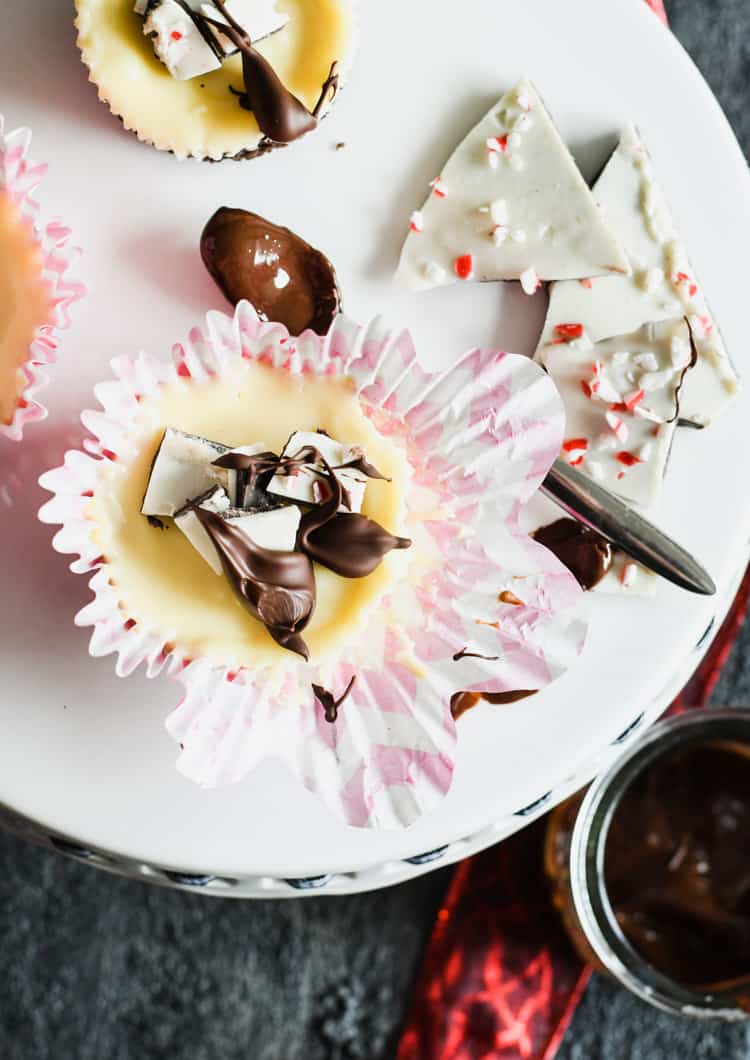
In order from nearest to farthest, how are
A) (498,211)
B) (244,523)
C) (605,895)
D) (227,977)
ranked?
(244,523) → (498,211) → (605,895) → (227,977)

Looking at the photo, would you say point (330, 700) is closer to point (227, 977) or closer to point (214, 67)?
point (214, 67)

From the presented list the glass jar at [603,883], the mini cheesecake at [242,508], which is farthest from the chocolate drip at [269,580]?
the glass jar at [603,883]

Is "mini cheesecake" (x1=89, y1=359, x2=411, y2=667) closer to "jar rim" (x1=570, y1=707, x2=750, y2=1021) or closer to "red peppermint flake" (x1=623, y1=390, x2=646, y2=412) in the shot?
"red peppermint flake" (x1=623, y1=390, x2=646, y2=412)

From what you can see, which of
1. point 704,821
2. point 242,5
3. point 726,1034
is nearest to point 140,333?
point 242,5

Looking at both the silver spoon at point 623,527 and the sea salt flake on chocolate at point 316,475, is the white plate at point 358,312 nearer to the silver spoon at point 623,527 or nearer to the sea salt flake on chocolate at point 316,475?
the silver spoon at point 623,527

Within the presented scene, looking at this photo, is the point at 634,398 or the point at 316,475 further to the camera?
the point at 634,398

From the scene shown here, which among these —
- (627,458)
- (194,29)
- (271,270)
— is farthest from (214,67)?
(627,458)
